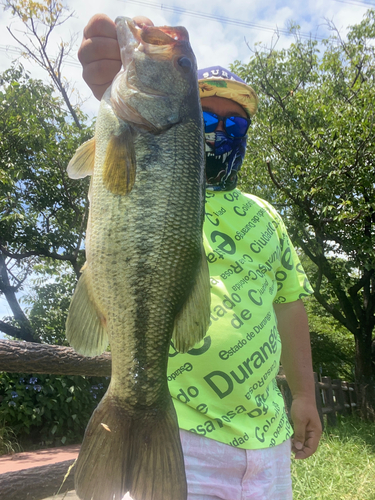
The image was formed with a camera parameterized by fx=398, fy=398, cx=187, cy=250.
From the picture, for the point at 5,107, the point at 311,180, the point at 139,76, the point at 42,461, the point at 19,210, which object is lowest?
the point at 42,461

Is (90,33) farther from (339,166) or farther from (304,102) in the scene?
(304,102)

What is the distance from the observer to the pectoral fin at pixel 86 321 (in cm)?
117

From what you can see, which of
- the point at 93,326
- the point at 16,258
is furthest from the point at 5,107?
the point at 93,326

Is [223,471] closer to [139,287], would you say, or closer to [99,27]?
[139,287]

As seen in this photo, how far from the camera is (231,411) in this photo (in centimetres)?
134

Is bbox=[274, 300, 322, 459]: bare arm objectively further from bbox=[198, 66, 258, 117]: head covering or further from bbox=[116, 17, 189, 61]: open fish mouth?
bbox=[116, 17, 189, 61]: open fish mouth

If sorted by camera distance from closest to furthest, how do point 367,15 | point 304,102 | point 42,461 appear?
point 42,461 < point 304,102 < point 367,15

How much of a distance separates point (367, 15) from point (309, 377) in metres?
13.2

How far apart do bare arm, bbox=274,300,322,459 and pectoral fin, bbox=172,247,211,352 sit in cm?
73

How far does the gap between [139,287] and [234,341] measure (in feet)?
1.46

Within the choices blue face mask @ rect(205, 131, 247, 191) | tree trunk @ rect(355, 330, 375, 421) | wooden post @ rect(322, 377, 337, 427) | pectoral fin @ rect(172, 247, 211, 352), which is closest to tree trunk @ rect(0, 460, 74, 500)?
pectoral fin @ rect(172, 247, 211, 352)

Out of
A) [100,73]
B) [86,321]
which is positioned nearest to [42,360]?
[86,321]

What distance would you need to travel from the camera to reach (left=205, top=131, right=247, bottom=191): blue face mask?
5.79 feet

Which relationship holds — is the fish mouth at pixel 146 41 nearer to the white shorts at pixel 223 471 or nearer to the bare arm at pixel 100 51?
the bare arm at pixel 100 51
